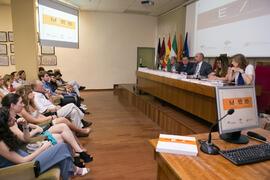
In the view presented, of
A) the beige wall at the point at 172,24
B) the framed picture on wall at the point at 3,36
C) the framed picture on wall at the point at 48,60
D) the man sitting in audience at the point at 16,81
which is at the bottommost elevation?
the man sitting in audience at the point at 16,81

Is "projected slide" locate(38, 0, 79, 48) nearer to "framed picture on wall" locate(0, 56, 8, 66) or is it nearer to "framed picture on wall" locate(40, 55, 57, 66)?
"framed picture on wall" locate(40, 55, 57, 66)

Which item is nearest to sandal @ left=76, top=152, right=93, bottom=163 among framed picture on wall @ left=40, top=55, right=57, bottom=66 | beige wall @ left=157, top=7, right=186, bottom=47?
beige wall @ left=157, top=7, right=186, bottom=47

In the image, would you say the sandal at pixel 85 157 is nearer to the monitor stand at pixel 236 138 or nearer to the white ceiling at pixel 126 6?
the monitor stand at pixel 236 138

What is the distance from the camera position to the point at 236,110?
126 cm

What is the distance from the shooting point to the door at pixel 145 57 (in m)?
7.80

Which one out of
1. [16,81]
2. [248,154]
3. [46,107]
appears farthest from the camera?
[16,81]

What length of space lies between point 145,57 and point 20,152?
689 cm

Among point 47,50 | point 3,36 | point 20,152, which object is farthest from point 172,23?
point 20,152

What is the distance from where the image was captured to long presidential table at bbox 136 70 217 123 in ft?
Answer: 8.87

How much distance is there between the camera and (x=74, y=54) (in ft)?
22.8

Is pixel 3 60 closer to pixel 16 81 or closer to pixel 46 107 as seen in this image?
pixel 16 81

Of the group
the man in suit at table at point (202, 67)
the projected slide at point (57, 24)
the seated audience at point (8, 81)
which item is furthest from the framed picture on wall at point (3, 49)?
the man in suit at table at point (202, 67)

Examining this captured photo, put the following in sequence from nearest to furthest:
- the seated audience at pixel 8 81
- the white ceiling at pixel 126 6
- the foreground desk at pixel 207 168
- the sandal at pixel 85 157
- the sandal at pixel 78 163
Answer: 1. the foreground desk at pixel 207 168
2. the sandal at pixel 78 163
3. the sandal at pixel 85 157
4. the seated audience at pixel 8 81
5. the white ceiling at pixel 126 6

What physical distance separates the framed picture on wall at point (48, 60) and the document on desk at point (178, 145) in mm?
6408
